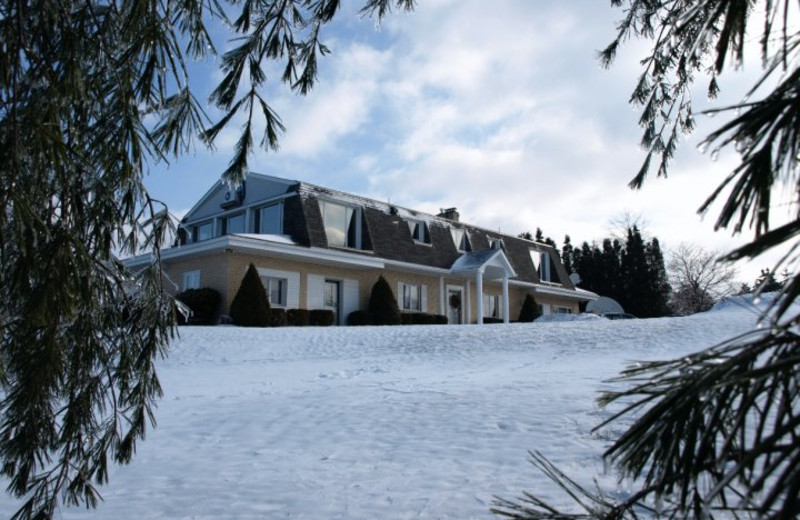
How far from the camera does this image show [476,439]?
5.61 m

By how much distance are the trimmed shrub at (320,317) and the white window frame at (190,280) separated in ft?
13.2

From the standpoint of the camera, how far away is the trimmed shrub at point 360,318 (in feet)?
73.6

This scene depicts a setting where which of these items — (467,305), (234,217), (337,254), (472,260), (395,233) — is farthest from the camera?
(467,305)

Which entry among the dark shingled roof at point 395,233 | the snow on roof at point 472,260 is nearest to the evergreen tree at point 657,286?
the dark shingled roof at point 395,233

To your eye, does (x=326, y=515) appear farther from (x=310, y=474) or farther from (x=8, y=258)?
(x=8, y=258)

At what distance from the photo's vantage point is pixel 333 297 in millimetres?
22859

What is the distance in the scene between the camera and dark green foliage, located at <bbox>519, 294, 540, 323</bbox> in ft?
96.2

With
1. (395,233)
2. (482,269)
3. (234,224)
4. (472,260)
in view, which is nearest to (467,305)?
(472,260)

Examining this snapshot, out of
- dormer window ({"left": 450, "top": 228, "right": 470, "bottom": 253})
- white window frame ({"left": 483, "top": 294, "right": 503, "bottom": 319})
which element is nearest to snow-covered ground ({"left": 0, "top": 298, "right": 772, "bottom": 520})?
dormer window ({"left": 450, "top": 228, "right": 470, "bottom": 253})

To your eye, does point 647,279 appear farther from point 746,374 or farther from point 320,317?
point 746,374

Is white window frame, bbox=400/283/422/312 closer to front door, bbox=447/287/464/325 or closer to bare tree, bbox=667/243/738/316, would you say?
front door, bbox=447/287/464/325

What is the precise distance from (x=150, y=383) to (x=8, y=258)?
113cm

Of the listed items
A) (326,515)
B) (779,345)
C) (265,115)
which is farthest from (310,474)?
(779,345)

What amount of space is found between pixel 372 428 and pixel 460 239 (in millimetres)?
22840
